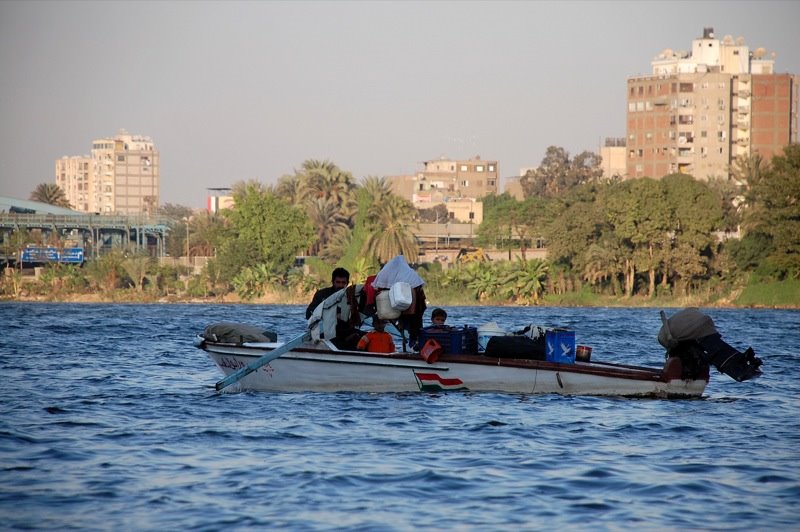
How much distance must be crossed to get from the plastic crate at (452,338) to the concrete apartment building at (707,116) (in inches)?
5125

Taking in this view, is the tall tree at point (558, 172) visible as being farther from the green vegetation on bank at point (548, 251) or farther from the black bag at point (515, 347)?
the black bag at point (515, 347)

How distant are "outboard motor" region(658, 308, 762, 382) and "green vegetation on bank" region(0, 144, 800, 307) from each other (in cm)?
6597

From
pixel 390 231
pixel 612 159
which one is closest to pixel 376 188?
pixel 390 231

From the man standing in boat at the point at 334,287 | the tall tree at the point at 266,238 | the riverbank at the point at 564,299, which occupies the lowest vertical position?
the riverbank at the point at 564,299

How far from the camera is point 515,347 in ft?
67.5

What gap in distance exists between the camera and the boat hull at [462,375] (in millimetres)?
20422

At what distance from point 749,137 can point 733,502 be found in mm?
141612

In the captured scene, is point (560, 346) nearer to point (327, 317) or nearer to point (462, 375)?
point (462, 375)

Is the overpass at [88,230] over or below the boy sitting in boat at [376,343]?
over

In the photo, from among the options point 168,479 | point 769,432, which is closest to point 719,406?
point 769,432

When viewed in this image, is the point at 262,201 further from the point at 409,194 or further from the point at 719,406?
the point at 409,194

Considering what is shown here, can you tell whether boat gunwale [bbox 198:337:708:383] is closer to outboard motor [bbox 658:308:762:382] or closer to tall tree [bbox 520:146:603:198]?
outboard motor [bbox 658:308:762:382]

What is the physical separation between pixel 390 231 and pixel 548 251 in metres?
11.5

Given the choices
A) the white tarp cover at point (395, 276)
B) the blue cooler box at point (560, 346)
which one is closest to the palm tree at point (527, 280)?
the blue cooler box at point (560, 346)
